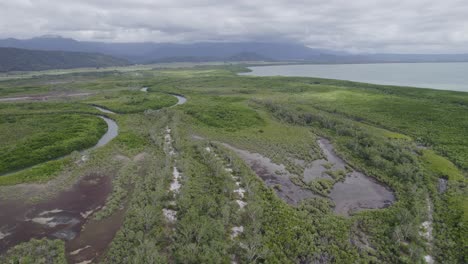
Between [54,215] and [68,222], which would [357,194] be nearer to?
[68,222]

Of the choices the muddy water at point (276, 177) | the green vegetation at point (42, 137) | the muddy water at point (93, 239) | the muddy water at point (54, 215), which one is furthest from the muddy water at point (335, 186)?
the green vegetation at point (42, 137)

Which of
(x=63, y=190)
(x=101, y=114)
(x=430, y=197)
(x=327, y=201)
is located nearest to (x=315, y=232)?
(x=327, y=201)

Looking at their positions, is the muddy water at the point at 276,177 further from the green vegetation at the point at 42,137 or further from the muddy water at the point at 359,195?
the green vegetation at the point at 42,137

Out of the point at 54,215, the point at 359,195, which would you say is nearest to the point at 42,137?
the point at 54,215

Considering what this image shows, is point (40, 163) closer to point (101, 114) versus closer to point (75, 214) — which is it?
point (75, 214)

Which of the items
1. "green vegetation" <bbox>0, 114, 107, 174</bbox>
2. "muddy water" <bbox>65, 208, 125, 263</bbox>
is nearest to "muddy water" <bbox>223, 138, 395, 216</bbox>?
"muddy water" <bbox>65, 208, 125, 263</bbox>
